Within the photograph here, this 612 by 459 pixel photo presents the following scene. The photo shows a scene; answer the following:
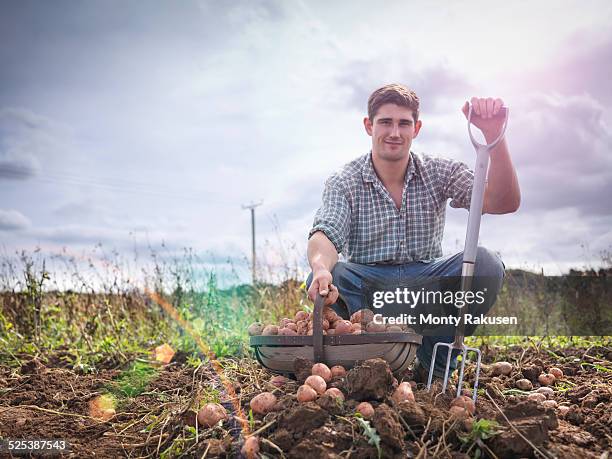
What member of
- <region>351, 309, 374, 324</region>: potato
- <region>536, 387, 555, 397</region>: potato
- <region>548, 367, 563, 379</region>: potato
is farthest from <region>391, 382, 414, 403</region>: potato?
<region>548, 367, 563, 379</region>: potato

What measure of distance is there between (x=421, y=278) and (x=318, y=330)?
4.27ft

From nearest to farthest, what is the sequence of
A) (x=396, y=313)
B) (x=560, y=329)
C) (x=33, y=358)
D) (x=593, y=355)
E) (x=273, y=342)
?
1. (x=273, y=342)
2. (x=396, y=313)
3. (x=593, y=355)
4. (x=33, y=358)
5. (x=560, y=329)


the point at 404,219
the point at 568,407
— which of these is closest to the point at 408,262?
the point at 404,219

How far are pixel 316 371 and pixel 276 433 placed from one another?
1.21 ft

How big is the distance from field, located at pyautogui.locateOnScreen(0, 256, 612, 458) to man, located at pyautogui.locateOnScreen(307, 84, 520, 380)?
494mm

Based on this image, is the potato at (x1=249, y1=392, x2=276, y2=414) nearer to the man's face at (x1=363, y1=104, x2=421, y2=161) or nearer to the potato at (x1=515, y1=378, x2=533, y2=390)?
the potato at (x1=515, y1=378, x2=533, y2=390)

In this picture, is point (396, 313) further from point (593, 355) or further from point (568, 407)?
point (593, 355)

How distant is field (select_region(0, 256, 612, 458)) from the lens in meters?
2.22

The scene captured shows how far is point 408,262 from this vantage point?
384 cm

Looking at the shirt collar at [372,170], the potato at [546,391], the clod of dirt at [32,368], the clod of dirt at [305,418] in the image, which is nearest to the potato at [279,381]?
the clod of dirt at [305,418]

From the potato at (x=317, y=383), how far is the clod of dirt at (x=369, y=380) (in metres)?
0.11

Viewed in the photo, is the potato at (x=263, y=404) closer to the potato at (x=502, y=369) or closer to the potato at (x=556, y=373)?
the potato at (x=502, y=369)

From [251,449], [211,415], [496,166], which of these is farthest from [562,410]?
[211,415]

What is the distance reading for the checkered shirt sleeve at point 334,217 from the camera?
354cm
